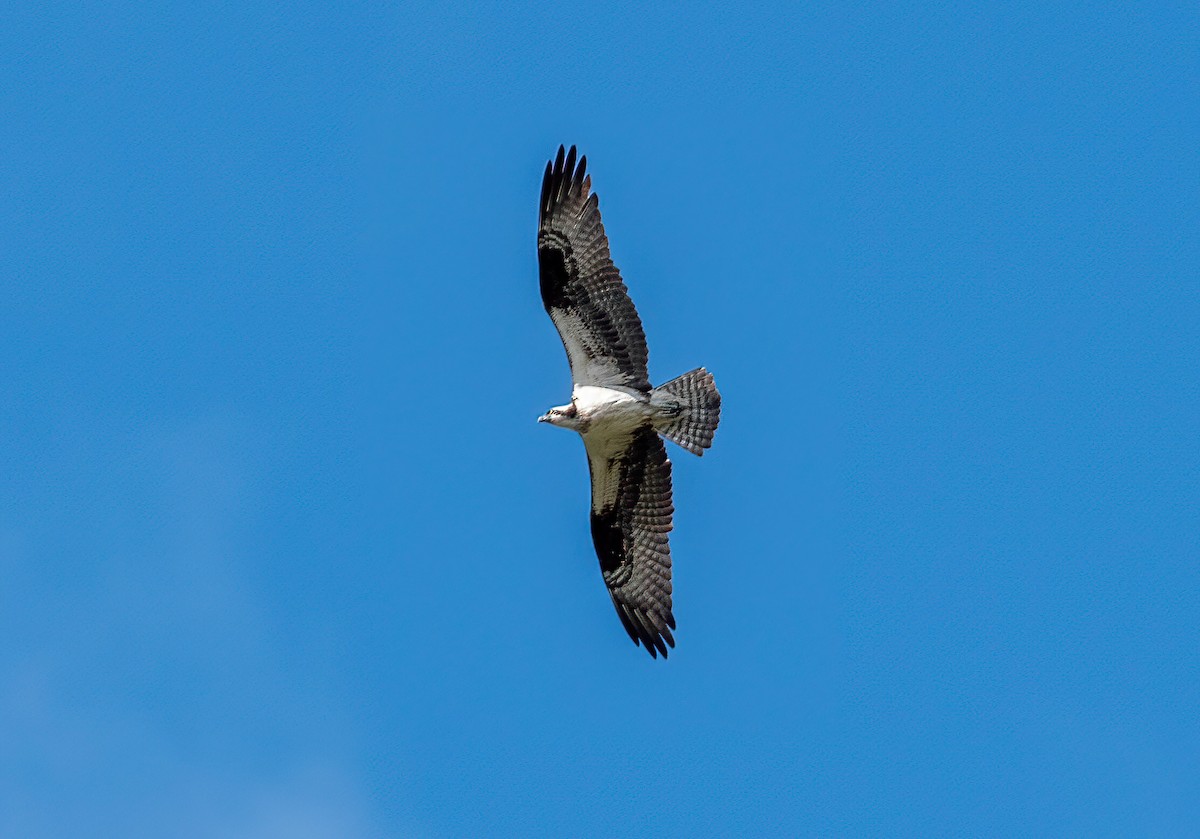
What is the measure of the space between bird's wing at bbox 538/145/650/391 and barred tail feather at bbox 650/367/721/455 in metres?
0.25

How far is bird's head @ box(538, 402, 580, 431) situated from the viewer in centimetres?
1816

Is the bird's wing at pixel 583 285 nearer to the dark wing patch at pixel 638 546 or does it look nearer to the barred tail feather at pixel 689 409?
the barred tail feather at pixel 689 409

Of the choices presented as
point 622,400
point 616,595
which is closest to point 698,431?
point 622,400

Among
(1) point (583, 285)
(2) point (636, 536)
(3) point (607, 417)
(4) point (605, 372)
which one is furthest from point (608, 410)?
(2) point (636, 536)

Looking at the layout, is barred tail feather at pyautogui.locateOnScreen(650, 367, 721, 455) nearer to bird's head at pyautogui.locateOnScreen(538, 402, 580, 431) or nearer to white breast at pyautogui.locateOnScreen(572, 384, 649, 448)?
white breast at pyautogui.locateOnScreen(572, 384, 649, 448)

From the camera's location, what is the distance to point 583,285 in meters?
18.0

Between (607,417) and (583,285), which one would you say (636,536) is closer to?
(607,417)

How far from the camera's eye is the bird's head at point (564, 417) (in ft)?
59.6

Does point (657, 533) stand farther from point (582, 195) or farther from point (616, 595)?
point (582, 195)

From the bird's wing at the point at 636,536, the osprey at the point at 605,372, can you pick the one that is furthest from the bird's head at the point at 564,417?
the bird's wing at the point at 636,536

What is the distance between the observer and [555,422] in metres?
18.2

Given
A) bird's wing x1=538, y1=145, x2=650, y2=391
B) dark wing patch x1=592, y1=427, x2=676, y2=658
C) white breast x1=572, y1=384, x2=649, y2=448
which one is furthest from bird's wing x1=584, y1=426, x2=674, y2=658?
bird's wing x1=538, y1=145, x2=650, y2=391

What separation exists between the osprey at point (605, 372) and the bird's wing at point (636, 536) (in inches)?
0.6

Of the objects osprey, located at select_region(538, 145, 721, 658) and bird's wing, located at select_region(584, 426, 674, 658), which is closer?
osprey, located at select_region(538, 145, 721, 658)
